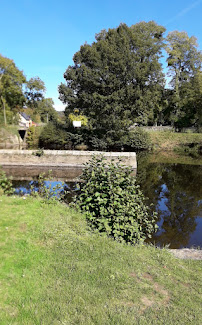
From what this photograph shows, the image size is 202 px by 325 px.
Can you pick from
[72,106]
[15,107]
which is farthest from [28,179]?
[15,107]

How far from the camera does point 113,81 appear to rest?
67.3 ft

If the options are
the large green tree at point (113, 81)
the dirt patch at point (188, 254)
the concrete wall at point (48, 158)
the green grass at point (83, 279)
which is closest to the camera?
the green grass at point (83, 279)

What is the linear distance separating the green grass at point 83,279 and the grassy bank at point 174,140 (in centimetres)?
2437

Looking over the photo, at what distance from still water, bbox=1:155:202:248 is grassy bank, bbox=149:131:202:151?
11.0 m

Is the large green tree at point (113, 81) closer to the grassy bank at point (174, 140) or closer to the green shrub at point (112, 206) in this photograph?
the grassy bank at point (174, 140)

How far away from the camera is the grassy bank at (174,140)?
1067 inches

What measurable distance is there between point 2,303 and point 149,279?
A: 172 centimetres

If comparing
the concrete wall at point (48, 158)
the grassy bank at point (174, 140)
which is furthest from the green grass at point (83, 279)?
the grassy bank at point (174, 140)

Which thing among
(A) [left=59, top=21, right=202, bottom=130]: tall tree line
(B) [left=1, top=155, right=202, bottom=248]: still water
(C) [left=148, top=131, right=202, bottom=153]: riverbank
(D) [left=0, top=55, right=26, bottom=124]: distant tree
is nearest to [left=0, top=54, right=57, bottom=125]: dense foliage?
(D) [left=0, top=55, right=26, bottom=124]: distant tree

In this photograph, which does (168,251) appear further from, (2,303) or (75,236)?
(2,303)

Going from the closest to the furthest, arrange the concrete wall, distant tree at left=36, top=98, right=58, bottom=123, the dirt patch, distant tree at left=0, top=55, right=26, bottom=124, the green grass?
1. the green grass
2. the dirt patch
3. the concrete wall
4. distant tree at left=0, top=55, right=26, bottom=124
5. distant tree at left=36, top=98, right=58, bottom=123

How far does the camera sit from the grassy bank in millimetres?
27109

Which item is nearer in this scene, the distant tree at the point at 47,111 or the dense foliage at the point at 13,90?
the dense foliage at the point at 13,90

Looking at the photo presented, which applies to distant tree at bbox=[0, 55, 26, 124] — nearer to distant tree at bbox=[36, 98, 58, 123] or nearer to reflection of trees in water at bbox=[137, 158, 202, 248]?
reflection of trees in water at bbox=[137, 158, 202, 248]
